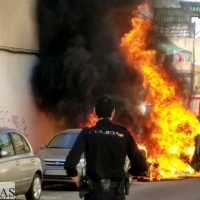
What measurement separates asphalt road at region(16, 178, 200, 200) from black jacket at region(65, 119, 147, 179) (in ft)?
27.4

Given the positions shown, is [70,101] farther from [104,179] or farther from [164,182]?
[104,179]

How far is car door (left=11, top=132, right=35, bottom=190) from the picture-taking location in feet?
39.8

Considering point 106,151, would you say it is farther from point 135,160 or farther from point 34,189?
point 34,189

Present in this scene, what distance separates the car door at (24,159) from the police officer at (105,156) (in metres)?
6.23

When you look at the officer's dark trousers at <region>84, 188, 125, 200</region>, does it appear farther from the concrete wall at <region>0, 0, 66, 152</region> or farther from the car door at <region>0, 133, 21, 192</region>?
the concrete wall at <region>0, 0, 66, 152</region>

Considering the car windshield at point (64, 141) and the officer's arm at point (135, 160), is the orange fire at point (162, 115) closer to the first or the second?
the car windshield at point (64, 141)

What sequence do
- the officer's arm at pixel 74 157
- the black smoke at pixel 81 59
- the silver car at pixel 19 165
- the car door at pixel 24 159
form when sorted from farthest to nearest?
1. the black smoke at pixel 81 59
2. the car door at pixel 24 159
3. the silver car at pixel 19 165
4. the officer's arm at pixel 74 157

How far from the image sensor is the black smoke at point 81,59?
81.2ft

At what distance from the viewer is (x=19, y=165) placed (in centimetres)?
1189

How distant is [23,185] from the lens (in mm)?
12141

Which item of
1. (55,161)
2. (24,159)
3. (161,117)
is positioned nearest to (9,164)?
(24,159)

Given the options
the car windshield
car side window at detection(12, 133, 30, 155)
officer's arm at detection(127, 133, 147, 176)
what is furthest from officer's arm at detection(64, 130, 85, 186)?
the car windshield

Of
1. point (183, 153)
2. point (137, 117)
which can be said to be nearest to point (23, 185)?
point (183, 153)

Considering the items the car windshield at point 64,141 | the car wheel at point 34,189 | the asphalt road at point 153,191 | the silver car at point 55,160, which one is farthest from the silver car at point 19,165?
the car windshield at point 64,141
